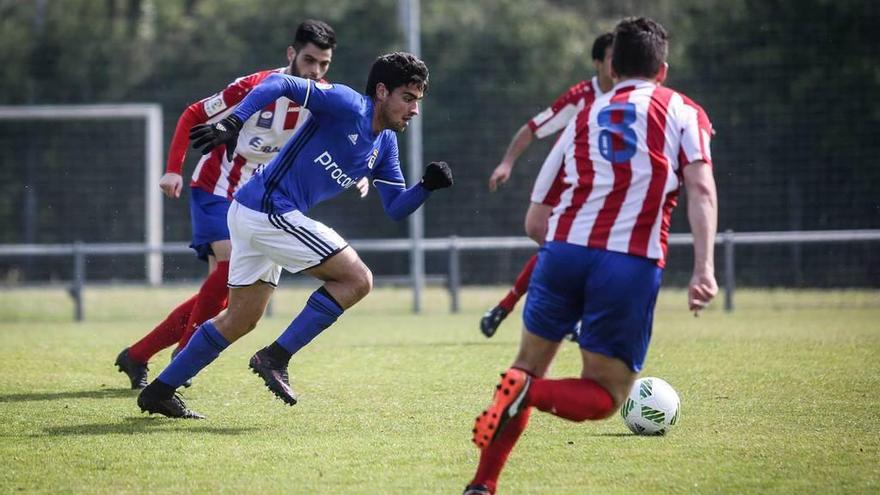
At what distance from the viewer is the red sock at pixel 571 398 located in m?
4.21

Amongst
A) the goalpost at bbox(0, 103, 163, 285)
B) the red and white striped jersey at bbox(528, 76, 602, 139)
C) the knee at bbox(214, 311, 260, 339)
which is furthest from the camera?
the goalpost at bbox(0, 103, 163, 285)

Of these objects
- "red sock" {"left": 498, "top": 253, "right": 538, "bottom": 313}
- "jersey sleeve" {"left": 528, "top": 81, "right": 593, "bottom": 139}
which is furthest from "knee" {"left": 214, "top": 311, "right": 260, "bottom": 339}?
"jersey sleeve" {"left": 528, "top": 81, "right": 593, "bottom": 139}

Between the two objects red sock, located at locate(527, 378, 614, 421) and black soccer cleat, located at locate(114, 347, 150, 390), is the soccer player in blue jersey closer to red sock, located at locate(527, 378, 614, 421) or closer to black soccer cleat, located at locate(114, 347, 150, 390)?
black soccer cleat, located at locate(114, 347, 150, 390)

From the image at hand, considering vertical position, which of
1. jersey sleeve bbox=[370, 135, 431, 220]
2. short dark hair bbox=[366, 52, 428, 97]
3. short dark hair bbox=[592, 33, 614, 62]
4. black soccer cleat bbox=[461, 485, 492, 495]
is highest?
short dark hair bbox=[592, 33, 614, 62]

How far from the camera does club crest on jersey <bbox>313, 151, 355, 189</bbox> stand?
595cm

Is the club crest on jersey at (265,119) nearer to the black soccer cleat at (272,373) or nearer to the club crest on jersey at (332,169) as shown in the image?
the club crest on jersey at (332,169)

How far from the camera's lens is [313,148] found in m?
5.94

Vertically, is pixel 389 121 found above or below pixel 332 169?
above

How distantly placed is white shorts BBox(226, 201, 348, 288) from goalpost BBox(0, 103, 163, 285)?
465 inches

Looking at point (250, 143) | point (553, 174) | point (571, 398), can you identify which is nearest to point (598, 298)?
point (571, 398)

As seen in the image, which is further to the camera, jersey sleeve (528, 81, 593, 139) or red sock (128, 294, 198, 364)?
jersey sleeve (528, 81, 593, 139)

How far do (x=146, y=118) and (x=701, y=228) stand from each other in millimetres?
14813

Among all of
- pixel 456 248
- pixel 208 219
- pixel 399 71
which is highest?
pixel 399 71

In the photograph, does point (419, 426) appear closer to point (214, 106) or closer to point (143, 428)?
point (143, 428)
